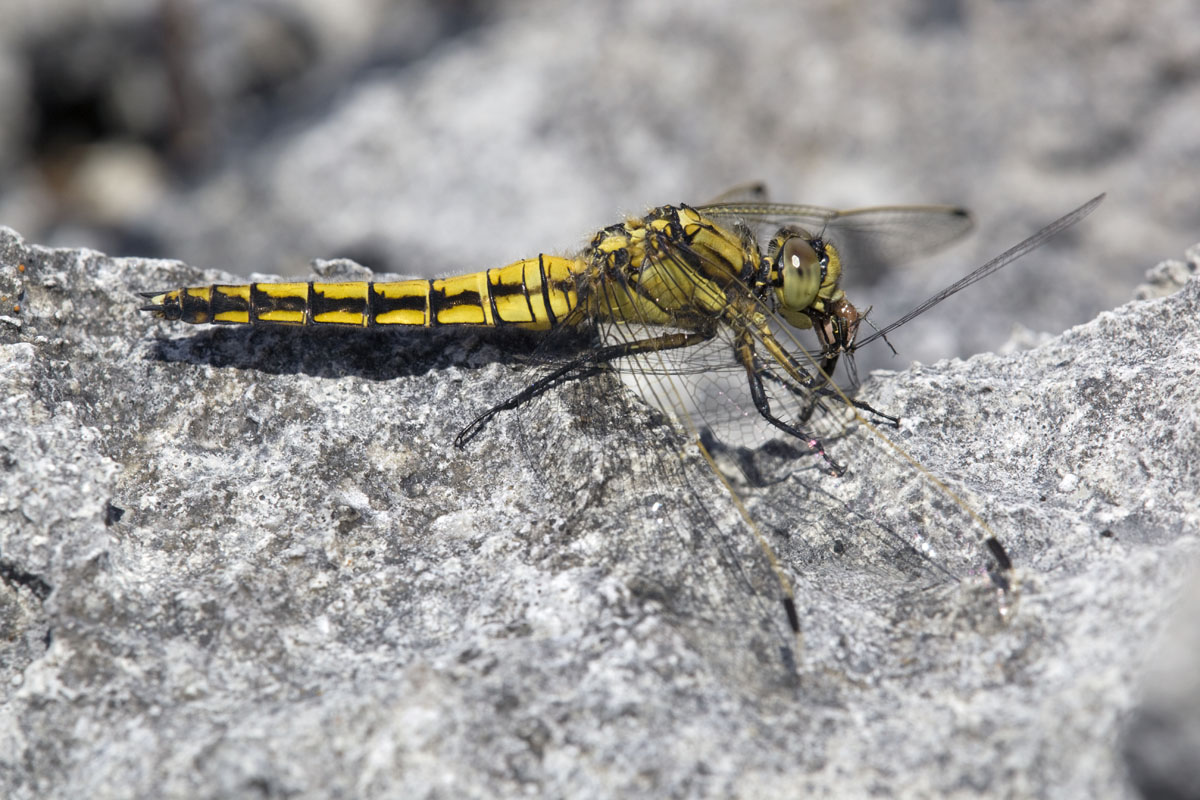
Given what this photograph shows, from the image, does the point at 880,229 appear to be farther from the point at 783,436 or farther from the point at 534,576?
the point at 534,576

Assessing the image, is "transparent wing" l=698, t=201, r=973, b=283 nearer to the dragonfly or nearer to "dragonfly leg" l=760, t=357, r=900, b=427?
the dragonfly

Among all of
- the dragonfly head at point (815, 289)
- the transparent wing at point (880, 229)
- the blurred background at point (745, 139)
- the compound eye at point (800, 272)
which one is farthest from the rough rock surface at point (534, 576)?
the blurred background at point (745, 139)

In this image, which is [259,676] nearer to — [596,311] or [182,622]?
[182,622]

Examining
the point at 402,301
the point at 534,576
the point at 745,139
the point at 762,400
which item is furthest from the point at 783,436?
the point at 745,139

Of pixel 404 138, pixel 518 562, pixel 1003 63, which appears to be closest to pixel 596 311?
pixel 518 562

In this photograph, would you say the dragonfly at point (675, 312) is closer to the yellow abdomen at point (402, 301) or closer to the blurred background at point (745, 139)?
the yellow abdomen at point (402, 301)

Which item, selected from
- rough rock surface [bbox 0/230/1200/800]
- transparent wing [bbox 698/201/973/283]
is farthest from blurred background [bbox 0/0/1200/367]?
rough rock surface [bbox 0/230/1200/800]
